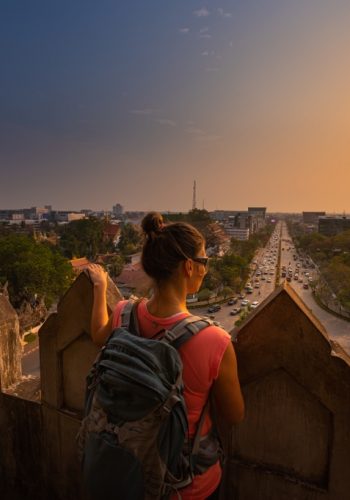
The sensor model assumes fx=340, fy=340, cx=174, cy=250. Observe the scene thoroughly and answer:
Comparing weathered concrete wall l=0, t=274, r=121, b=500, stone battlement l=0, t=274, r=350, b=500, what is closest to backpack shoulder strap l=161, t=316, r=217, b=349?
stone battlement l=0, t=274, r=350, b=500

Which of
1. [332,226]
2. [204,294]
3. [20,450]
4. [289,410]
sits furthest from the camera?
[332,226]

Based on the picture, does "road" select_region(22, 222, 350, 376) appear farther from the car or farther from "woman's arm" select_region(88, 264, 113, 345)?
"woman's arm" select_region(88, 264, 113, 345)

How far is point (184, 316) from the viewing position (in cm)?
154

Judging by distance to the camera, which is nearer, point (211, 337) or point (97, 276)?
point (211, 337)

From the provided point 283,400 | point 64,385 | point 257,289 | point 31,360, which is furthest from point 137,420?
point 257,289

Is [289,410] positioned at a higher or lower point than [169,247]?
lower

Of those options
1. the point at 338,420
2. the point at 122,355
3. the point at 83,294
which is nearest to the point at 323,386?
the point at 338,420

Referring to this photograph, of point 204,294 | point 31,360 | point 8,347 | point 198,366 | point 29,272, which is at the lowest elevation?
point 31,360

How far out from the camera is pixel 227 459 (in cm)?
221

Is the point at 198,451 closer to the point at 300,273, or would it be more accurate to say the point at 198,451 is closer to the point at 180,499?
the point at 180,499

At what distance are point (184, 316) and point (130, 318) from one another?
283 millimetres

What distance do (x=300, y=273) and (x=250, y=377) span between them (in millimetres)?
65009

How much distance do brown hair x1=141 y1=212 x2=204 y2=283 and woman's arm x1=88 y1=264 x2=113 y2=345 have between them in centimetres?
62

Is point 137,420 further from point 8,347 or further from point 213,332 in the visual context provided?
point 8,347
